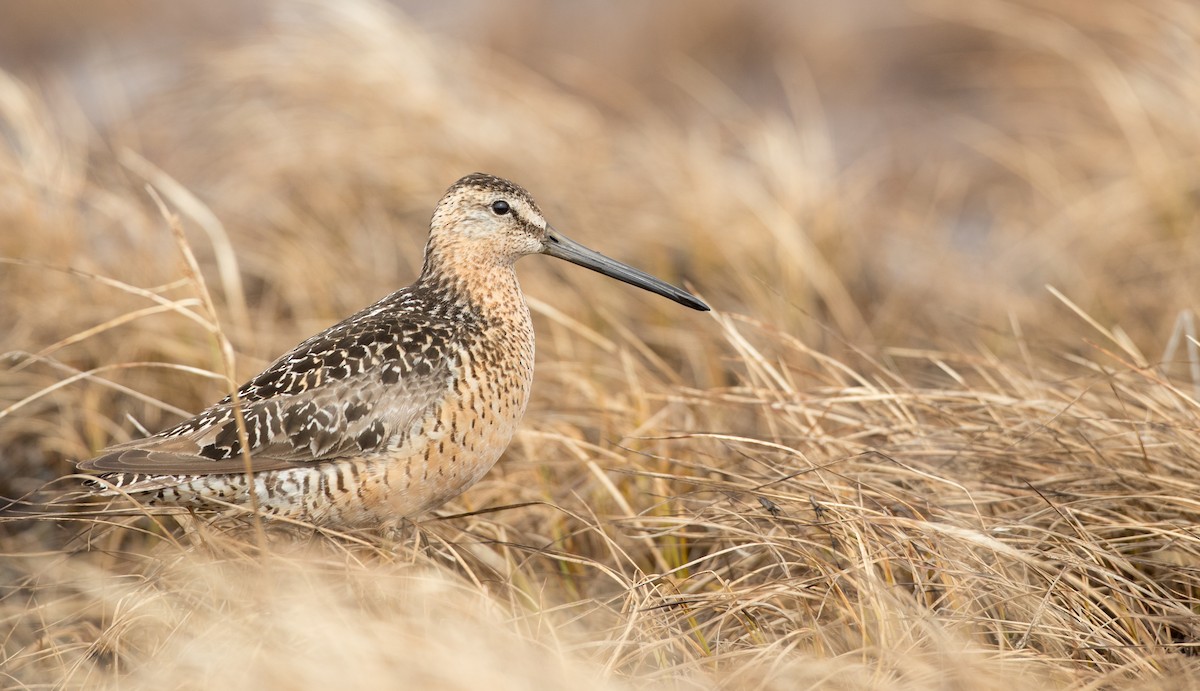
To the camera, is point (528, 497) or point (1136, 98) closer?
point (528, 497)

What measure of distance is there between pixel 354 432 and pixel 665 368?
1.28 m

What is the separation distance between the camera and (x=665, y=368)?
3.96 m

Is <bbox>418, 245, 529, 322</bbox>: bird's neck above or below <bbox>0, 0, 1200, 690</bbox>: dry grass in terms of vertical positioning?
above

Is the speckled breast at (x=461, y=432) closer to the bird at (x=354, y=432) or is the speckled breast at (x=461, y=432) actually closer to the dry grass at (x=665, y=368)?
the bird at (x=354, y=432)

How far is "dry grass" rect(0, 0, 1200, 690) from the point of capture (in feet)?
8.66

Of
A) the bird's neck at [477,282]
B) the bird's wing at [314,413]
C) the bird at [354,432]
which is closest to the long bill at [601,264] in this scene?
the bird's neck at [477,282]

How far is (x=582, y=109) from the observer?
649 cm

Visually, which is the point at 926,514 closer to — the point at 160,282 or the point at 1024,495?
the point at 1024,495

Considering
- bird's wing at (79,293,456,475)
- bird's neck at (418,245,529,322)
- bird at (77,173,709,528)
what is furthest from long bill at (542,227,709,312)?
bird's wing at (79,293,456,475)

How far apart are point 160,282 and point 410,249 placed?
40.7 inches

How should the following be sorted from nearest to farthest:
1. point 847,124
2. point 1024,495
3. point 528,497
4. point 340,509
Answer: point 340,509
point 1024,495
point 528,497
point 847,124

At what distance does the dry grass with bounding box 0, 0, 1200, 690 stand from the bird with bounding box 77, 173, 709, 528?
0.38 feet

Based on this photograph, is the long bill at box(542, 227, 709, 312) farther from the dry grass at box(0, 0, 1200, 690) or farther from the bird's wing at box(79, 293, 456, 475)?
the bird's wing at box(79, 293, 456, 475)

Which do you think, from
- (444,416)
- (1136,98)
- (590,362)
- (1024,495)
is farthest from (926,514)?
(1136,98)
